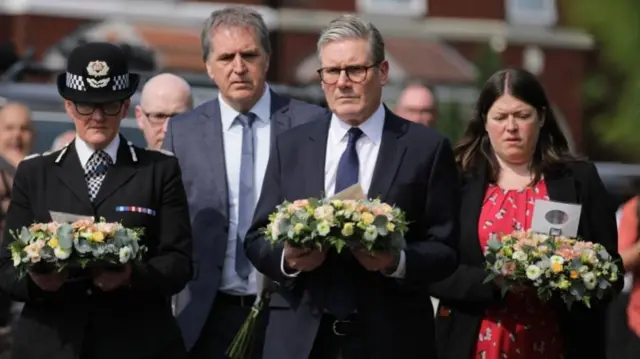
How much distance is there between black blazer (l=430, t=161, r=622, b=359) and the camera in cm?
641

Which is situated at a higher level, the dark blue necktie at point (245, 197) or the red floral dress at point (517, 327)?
the dark blue necktie at point (245, 197)

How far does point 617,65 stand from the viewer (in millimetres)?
18359

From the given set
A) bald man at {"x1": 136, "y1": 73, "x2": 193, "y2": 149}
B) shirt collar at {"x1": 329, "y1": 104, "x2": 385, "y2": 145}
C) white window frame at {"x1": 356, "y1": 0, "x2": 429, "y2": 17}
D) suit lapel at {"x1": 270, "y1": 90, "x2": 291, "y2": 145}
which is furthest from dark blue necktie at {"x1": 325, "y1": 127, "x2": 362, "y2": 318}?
white window frame at {"x1": 356, "y1": 0, "x2": 429, "y2": 17}

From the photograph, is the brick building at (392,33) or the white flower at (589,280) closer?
the white flower at (589,280)

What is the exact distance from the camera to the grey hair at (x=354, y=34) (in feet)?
19.0

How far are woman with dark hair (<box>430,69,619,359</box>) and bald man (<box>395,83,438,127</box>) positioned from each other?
254 cm

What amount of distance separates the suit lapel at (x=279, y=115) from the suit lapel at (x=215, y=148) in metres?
0.24

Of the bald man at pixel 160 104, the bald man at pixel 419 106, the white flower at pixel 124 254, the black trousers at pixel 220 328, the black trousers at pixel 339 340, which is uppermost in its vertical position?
the bald man at pixel 160 104

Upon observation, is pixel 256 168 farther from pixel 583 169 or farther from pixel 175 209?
pixel 583 169

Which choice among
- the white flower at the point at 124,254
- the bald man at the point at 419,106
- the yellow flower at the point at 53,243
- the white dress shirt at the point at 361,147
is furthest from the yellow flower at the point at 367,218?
the bald man at the point at 419,106

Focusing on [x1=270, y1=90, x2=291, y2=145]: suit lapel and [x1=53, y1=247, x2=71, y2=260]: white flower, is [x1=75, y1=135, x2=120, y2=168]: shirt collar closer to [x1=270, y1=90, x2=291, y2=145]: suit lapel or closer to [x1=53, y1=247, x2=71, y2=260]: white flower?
[x1=53, y1=247, x2=71, y2=260]: white flower

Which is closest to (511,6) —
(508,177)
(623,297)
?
(623,297)

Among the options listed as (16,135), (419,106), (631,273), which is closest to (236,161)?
(631,273)

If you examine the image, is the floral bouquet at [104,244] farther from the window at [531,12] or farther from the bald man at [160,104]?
the window at [531,12]
